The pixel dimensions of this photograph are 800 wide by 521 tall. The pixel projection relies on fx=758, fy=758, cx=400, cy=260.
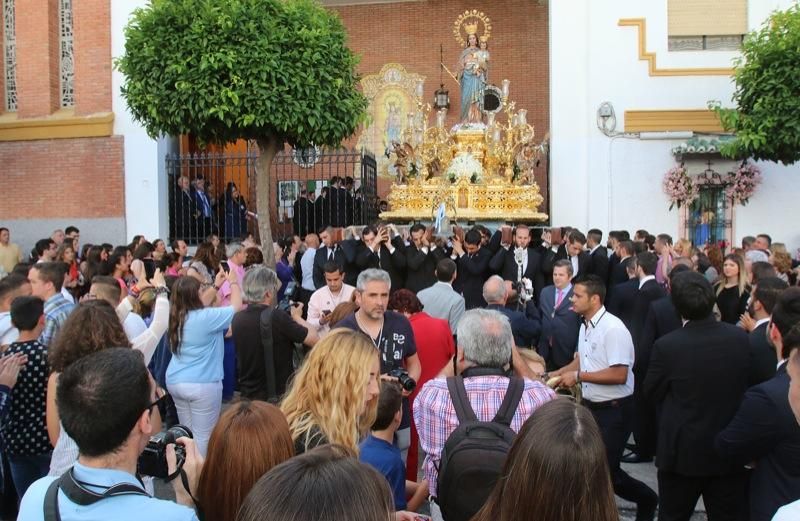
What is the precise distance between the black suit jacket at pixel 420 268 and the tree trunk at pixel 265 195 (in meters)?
2.66

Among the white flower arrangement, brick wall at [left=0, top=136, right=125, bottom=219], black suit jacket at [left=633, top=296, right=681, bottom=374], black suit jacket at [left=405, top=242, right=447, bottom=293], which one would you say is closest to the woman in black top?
black suit jacket at [left=633, top=296, right=681, bottom=374]

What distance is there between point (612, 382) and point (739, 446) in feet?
4.52

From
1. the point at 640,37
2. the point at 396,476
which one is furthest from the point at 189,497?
the point at 640,37

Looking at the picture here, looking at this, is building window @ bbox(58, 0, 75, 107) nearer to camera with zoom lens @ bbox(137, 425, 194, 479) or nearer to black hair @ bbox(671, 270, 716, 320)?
black hair @ bbox(671, 270, 716, 320)

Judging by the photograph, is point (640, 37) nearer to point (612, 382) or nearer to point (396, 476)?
point (612, 382)

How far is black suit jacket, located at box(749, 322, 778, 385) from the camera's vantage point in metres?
4.44

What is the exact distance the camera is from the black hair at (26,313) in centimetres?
443

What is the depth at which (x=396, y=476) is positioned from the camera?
3.14 metres

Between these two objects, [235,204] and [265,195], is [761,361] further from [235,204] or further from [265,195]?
[235,204]

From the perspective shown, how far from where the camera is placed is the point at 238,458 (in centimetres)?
260

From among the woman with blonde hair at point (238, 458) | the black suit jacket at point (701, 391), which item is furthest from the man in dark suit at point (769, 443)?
the woman with blonde hair at point (238, 458)

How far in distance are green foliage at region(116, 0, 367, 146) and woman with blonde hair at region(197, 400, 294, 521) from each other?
898 centimetres

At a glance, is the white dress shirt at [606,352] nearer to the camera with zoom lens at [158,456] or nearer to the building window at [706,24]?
the camera with zoom lens at [158,456]

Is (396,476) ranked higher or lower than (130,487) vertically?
lower
